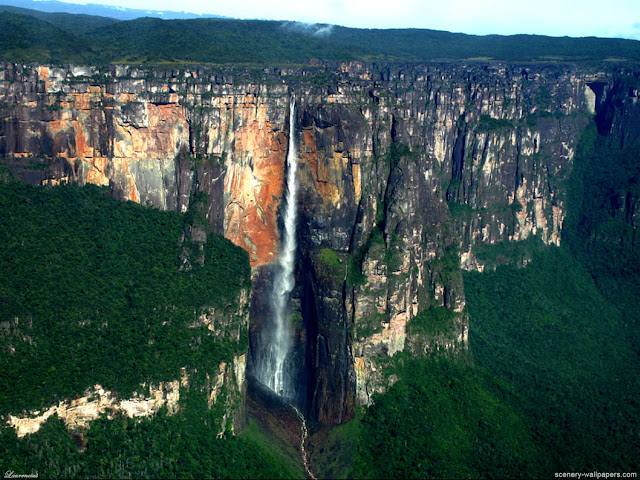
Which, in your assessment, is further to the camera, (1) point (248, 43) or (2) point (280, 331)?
(1) point (248, 43)

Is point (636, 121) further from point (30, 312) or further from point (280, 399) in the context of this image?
point (30, 312)

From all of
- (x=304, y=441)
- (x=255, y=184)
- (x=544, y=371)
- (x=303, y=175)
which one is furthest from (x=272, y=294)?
(x=544, y=371)

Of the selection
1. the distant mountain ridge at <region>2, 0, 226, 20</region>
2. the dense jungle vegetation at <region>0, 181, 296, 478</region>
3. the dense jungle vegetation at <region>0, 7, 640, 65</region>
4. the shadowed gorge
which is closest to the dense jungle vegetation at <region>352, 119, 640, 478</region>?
the shadowed gorge

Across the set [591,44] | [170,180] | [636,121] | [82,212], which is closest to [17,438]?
[82,212]

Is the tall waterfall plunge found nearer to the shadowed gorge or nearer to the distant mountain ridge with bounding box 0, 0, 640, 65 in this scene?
the shadowed gorge

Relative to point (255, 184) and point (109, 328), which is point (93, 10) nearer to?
point (255, 184)
